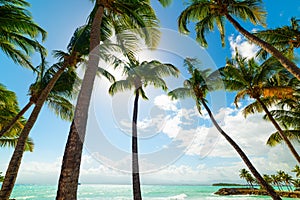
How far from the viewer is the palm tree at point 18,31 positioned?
7777mm

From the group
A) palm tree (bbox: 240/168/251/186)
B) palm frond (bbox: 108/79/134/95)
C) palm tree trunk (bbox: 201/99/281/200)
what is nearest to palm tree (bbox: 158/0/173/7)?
palm frond (bbox: 108/79/134/95)

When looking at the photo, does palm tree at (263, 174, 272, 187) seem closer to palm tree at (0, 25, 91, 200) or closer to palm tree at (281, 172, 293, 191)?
palm tree at (281, 172, 293, 191)

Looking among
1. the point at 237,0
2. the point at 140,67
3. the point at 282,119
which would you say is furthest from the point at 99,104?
the point at 282,119

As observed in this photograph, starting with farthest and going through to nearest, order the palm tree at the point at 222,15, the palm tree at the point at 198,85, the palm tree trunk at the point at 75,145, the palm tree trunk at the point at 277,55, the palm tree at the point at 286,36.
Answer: the palm tree at the point at 198,85, the palm tree at the point at 286,36, the palm tree at the point at 222,15, the palm tree trunk at the point at 277,55, the palm tree trunk at the point at 75,145

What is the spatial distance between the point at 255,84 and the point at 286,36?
3645 millimetres

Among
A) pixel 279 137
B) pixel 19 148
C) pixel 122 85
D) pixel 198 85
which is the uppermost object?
pixel 198 85

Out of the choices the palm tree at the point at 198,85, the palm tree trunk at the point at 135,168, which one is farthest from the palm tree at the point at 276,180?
the palm tree trunk at the point at 135,168

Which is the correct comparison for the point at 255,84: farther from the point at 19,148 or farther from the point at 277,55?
the point at 19,148

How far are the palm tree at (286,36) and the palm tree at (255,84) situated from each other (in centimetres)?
119

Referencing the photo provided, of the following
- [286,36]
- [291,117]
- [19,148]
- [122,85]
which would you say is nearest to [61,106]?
[122,85]

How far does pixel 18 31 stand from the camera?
8977 millimetres

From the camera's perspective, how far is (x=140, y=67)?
13.5 meters

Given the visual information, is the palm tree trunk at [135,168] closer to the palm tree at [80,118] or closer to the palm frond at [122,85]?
the palm frond at [122,85]

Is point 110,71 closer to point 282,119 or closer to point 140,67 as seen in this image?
point 140,67
